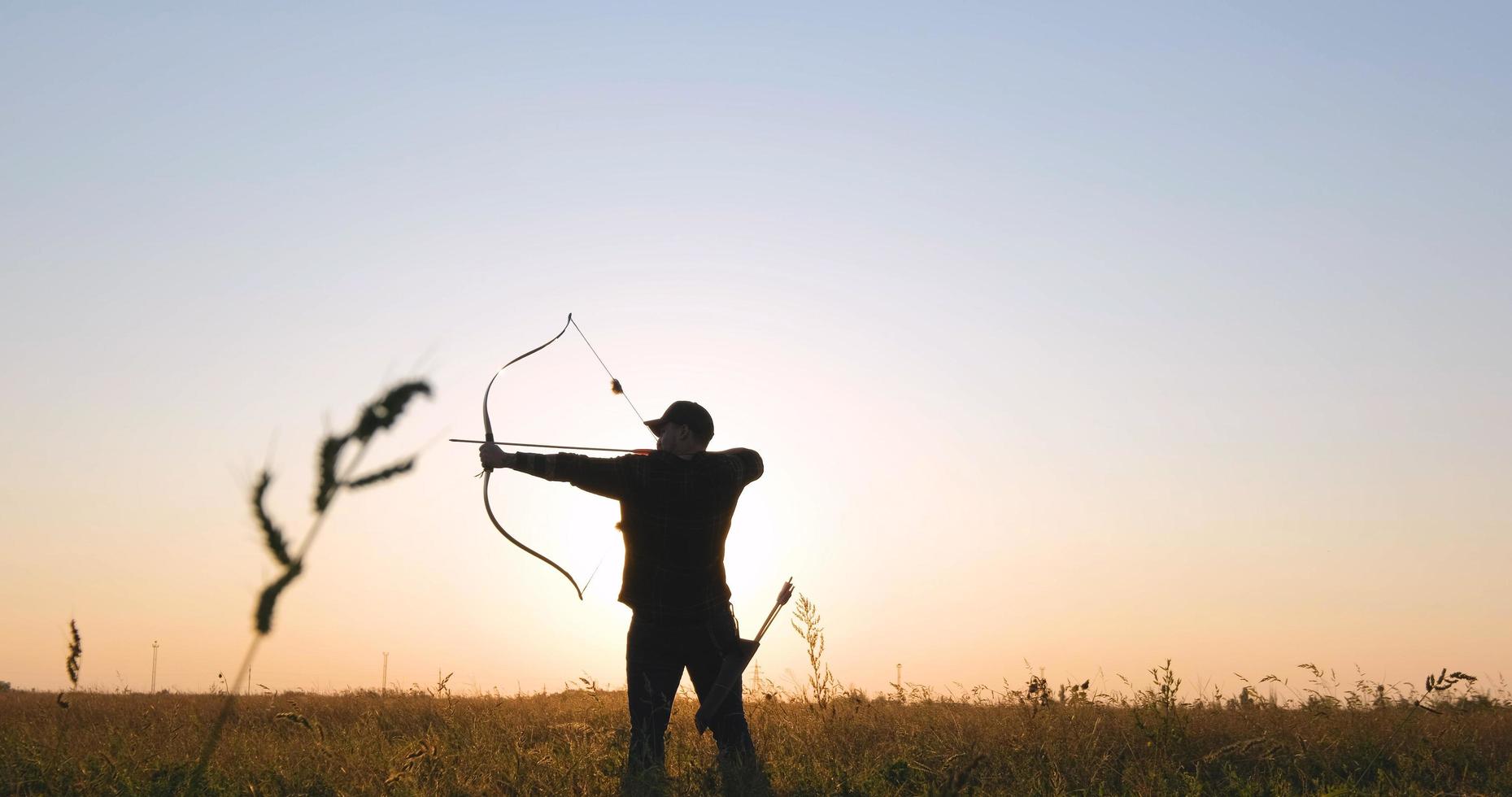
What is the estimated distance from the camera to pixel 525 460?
690 centimetres

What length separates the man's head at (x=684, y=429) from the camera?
7480 mm

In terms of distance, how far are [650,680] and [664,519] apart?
0.92m

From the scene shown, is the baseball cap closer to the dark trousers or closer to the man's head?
the man's head

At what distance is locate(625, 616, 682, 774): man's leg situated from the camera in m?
6.80

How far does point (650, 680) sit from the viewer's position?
700 centimetres

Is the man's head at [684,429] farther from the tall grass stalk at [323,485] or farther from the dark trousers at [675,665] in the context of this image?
the tall grass stalk at [323,485]

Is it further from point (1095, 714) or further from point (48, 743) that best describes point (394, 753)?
point (1095, 714)

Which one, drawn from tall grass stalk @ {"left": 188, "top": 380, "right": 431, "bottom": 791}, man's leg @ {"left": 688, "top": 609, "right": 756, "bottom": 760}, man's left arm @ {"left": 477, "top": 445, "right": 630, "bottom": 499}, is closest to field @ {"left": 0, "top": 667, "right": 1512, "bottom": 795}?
man's leg @ {"left": 688, "top": 609, "right": 756, "bottom": 760}

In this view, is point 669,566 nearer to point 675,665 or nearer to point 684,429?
point 675,665

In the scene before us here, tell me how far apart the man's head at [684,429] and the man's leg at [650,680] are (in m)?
1.07

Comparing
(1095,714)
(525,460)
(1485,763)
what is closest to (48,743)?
(525,460)

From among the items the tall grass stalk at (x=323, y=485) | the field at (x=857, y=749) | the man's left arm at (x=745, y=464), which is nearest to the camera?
the tall grass stalk at (x=323, y=485)

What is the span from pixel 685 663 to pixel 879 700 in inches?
126

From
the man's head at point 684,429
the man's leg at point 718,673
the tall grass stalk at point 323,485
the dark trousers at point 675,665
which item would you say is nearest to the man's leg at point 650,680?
the dark trousers at point 675,665
